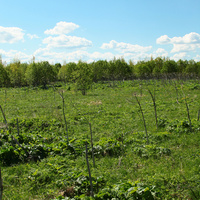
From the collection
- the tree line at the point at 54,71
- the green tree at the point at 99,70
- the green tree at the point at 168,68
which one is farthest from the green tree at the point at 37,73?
the green tree at the point at 168,68

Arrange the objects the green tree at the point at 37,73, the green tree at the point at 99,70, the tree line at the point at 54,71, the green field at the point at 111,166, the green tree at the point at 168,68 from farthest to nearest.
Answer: the green tree at the point at 168,68
the green tree at the point at 99,70
the tree line at the point at 54,71
the green tree at the point at 37,73
the green field at the point at 111,166

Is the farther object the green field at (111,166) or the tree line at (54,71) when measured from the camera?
the tree line at (54,71)

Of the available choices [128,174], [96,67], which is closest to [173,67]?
[96,67]

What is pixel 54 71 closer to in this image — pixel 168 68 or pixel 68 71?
pixel 68 71

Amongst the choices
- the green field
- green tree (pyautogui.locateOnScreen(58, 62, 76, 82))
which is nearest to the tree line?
green tree (pyautogui.locateOnScreen(58, 62, 76, 82))

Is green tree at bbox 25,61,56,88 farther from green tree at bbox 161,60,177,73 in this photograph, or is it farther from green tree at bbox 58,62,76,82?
green tree at bbox 161,60,177,73

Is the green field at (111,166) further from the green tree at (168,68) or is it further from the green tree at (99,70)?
the green tree at (168,68)

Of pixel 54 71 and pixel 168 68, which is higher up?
pixel 54 71

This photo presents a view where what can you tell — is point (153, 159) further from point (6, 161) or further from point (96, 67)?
point (96, 67)

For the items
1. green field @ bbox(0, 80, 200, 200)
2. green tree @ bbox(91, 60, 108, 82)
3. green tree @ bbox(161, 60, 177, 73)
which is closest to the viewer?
green field @ bbox(0, 80, 200, 200)

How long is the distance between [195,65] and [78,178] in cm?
6516

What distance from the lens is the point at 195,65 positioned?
60188 mm

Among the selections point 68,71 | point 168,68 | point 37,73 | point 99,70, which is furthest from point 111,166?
point 168,68

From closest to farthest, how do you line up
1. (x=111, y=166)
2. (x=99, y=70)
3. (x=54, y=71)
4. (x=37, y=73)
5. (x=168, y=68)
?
(x=111, y=166) < (x=37, y=73) < (x=54, y=71) < (x=99, y=70) < (x=168, y=68)
